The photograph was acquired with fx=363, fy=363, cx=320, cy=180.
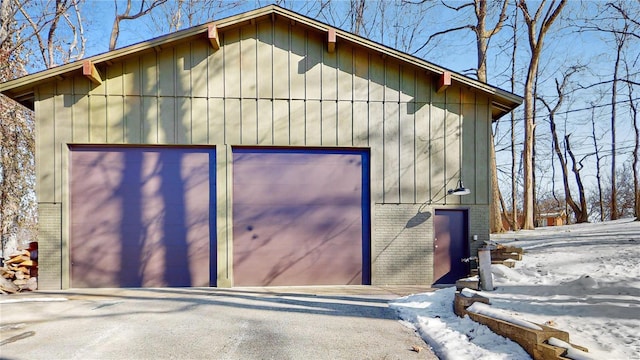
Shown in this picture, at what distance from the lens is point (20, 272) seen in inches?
322

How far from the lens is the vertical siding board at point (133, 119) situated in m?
8.59

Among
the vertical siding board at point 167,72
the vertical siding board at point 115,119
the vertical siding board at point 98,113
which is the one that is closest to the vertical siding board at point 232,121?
the vertical siding board at point 167,72

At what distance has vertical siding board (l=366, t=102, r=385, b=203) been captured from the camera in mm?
9000

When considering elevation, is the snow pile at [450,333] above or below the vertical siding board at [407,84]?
below

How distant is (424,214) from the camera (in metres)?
9.03

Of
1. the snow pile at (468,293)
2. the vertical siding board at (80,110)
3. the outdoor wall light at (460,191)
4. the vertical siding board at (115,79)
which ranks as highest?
the vertical siding board at (115,79)

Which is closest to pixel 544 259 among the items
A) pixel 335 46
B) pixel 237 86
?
pixel 335 46

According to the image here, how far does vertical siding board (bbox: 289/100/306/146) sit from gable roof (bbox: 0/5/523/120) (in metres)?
1.91

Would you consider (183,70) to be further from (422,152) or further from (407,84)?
(422,152)

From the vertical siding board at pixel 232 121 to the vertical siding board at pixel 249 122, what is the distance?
99 mm

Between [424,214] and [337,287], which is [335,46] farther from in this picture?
[337,287]

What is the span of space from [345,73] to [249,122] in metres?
2.69

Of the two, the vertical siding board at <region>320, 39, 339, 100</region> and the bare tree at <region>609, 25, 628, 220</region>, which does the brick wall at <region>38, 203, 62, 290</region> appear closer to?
the vertical siding board at <region>320, 39, 339, 100</region>

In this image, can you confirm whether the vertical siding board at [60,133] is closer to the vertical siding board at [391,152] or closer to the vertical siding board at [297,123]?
the vertical siding board at [297,123]
